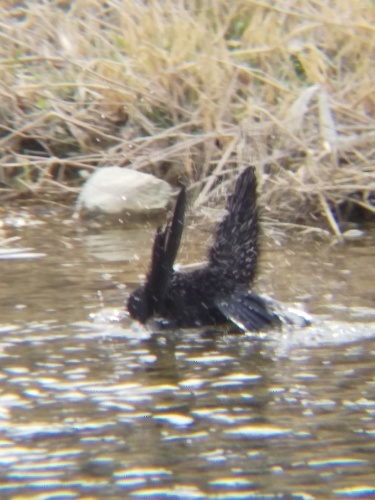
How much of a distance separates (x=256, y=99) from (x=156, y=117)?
0.81 metres

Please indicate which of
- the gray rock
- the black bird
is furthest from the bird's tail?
the gray rock

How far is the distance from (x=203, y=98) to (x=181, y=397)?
4.10 metres

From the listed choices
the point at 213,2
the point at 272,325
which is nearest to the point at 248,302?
the point at 272,325

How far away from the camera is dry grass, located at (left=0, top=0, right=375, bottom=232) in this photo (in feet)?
23.4

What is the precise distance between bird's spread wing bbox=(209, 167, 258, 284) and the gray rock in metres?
2.66

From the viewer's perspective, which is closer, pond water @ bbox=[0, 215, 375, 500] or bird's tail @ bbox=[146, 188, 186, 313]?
pond water @ bbox=[0, 215, 375, 500]

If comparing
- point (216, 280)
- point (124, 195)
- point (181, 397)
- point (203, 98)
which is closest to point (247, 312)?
point (216, 280)

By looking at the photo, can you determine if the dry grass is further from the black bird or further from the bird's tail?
the bird's tail

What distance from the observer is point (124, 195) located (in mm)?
7395

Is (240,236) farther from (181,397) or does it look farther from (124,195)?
(124,195)

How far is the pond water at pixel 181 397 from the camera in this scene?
3.01 m

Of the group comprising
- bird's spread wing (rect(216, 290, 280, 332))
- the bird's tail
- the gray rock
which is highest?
the bird's tail

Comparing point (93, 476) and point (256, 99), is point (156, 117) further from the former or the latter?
point (93, 476)

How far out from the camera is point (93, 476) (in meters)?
3.04
